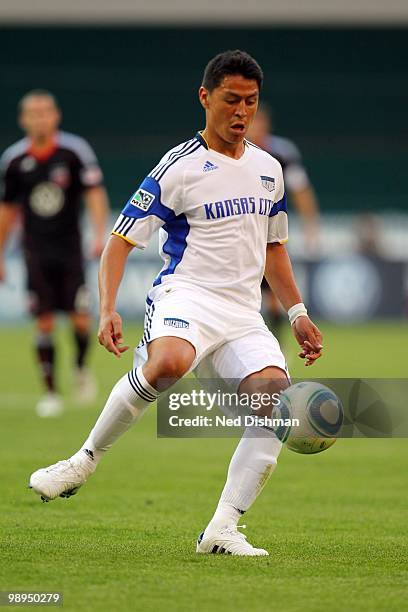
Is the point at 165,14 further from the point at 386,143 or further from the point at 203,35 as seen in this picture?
the point at 386,143

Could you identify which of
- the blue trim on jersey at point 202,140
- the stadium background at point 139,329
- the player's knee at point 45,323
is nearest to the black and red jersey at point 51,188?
the player's knee at point 45,323

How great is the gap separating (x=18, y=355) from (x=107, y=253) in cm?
1286

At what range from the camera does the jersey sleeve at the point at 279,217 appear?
6.39m

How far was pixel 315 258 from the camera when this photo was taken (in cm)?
2391

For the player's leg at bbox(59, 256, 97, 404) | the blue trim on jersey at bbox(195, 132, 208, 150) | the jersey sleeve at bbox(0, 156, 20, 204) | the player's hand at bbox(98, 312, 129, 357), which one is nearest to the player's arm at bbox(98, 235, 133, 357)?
the player's hand at bbox(98, 312, 129, 357)

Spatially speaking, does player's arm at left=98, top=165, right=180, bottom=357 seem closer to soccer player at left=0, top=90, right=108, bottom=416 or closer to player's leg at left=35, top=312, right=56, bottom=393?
soccer player at left=0, top=90, right=108, bottom=416

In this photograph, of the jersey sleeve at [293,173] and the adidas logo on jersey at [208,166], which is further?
the jersey sleeve at [293,173]

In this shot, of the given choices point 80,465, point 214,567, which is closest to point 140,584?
point 214,567

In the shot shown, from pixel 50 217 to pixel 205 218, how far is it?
675 centimetres

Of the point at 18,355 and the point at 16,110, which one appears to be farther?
the point at 16,110

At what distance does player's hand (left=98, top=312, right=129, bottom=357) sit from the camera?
5750 mm

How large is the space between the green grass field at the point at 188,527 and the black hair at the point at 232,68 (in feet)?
6.96

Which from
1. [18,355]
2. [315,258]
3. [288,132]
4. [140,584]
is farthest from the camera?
[288,132]

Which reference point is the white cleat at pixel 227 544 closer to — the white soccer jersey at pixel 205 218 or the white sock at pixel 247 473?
the white sock at pixel 247 473
